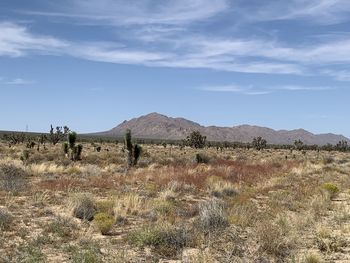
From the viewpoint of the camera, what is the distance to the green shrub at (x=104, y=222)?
41.4 ft

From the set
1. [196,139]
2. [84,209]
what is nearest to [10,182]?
[84,209]

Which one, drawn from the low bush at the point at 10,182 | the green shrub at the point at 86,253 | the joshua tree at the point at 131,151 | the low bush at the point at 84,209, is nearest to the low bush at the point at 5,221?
the low bush at the point at 84,209

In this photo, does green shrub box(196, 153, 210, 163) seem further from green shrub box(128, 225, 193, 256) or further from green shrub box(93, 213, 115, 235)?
green shrub box(128, 225, 193, 256)

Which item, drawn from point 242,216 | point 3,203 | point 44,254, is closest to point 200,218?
point 242,216

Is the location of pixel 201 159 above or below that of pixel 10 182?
above

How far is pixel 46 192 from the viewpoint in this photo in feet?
63.3

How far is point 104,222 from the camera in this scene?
1289 cm

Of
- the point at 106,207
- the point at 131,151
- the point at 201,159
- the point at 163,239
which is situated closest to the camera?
the point at 163,239

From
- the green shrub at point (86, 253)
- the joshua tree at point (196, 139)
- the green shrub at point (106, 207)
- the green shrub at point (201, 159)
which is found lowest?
the green shrub at point (86, 253)

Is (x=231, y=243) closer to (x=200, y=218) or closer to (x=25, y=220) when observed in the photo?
(x=200, y=218)

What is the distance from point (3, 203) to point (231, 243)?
27.9 ft

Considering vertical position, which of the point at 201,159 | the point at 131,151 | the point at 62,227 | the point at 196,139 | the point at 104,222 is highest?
the point at 196,139

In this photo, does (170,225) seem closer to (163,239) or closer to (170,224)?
(170,224)

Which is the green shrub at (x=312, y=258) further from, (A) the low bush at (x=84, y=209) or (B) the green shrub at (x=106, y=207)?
(B) the green shrub at (x=106, y=207)
